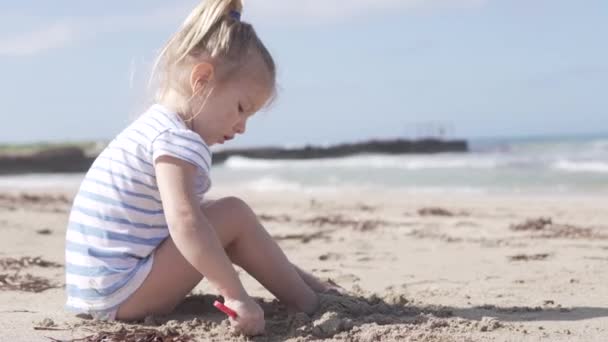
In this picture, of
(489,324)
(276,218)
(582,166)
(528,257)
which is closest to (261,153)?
(582,166)

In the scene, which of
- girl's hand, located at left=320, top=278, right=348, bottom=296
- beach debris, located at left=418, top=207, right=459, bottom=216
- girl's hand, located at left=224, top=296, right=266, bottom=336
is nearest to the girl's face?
girl's hand, located at left=224, top=296, right=266, bottom=336

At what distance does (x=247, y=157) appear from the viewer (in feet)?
95.9

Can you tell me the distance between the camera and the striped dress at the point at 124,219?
8.50 ft

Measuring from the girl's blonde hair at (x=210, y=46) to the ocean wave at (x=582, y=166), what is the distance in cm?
1274

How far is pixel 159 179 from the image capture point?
8.14 feet

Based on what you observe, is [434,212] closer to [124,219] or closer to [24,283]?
[24,283]

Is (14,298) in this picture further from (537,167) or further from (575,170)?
(537,167)

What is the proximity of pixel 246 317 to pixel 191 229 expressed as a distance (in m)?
0.32

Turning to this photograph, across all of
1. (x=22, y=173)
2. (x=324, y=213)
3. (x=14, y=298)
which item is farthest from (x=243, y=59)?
(x=22, y=173)

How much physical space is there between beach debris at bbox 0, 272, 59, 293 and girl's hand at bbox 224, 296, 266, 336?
4.36 ft

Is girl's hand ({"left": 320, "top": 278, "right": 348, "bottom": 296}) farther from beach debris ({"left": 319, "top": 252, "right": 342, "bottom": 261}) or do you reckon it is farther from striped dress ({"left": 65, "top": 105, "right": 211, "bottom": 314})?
beach debris ({"left": 319, "top": 252, "right": 342, "bottom": 261})

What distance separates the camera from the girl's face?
8.51 feet

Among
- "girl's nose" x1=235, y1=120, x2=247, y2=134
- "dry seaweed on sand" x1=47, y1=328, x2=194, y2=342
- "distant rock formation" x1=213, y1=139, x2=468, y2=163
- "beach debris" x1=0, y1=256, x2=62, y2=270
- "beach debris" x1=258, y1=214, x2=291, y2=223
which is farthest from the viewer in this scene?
"distant rock formation" x1=213, y1=139, x2=468, y2=163

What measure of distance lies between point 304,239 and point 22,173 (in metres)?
18.8
